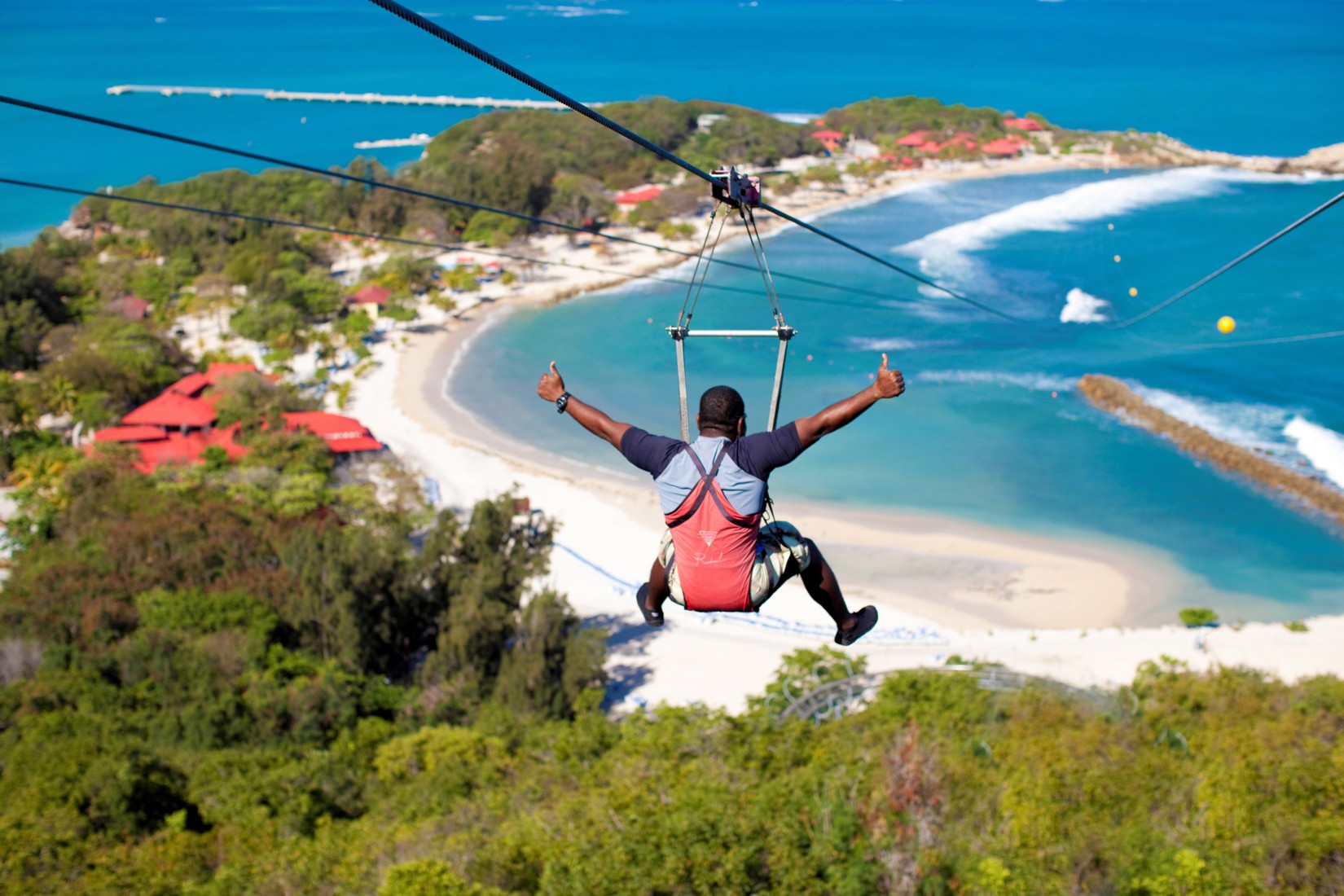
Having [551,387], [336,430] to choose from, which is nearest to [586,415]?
[551,387]

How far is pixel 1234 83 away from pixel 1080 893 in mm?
112562

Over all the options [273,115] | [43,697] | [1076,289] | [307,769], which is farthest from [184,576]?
[273,115]

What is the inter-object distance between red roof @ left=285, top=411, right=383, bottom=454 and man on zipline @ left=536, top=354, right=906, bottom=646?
24.3 meters

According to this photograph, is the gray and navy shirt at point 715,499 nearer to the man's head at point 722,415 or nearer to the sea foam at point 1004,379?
the man's head at point 722,415

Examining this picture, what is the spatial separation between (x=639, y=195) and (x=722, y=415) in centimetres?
5661

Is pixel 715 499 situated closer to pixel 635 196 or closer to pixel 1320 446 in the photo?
pixel 1320 446

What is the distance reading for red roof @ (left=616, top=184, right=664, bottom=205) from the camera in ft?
191

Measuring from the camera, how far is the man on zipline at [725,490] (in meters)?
4.26

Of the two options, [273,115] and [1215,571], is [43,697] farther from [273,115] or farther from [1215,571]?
[273,115]

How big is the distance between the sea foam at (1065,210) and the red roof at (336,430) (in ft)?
89.9

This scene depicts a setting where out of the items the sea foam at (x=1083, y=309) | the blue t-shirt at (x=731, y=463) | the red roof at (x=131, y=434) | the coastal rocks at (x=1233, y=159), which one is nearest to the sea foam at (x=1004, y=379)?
the sea foam at (x=1083, y=309)

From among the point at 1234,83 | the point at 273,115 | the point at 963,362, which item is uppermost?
the point at 1234,83

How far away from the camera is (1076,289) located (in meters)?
44.9

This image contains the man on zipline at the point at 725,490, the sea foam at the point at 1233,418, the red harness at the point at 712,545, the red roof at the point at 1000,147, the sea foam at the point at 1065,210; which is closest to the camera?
the man on zipline at the point at 725,490
